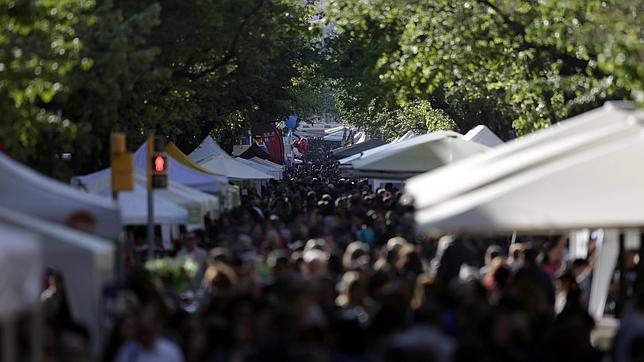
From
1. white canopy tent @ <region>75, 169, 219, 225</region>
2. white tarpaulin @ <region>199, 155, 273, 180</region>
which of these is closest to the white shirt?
white canopy tent @ <region>75, 169, 219, 225</region>

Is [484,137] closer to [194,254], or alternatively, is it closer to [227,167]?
[227,167]

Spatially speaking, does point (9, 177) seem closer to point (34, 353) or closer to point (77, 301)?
point (77, 301)

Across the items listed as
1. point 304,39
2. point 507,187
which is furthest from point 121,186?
point 304,39

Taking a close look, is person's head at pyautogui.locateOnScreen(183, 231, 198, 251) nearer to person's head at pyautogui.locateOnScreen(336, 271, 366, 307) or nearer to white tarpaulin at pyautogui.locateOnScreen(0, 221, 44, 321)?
person's head at pyautogui.locateOnScreen(336, 271, 366, 307)

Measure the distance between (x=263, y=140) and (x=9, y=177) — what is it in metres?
59.1

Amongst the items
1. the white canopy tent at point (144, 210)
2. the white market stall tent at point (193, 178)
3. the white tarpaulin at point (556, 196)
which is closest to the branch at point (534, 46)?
the white canopy tent at point (144, 210)

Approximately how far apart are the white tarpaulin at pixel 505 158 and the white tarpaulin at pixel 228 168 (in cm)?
2502

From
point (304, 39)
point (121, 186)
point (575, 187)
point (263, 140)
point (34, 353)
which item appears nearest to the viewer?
point (34, 353)

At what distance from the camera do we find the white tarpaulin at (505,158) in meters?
13.9

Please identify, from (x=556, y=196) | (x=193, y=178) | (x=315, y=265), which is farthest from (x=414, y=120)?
(x=556, y=196)

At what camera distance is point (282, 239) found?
71.7 ft

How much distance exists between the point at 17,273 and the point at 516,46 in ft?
59.8

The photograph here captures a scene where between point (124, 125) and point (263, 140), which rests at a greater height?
point (124, 125)

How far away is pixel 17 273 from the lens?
9211 millimetres
